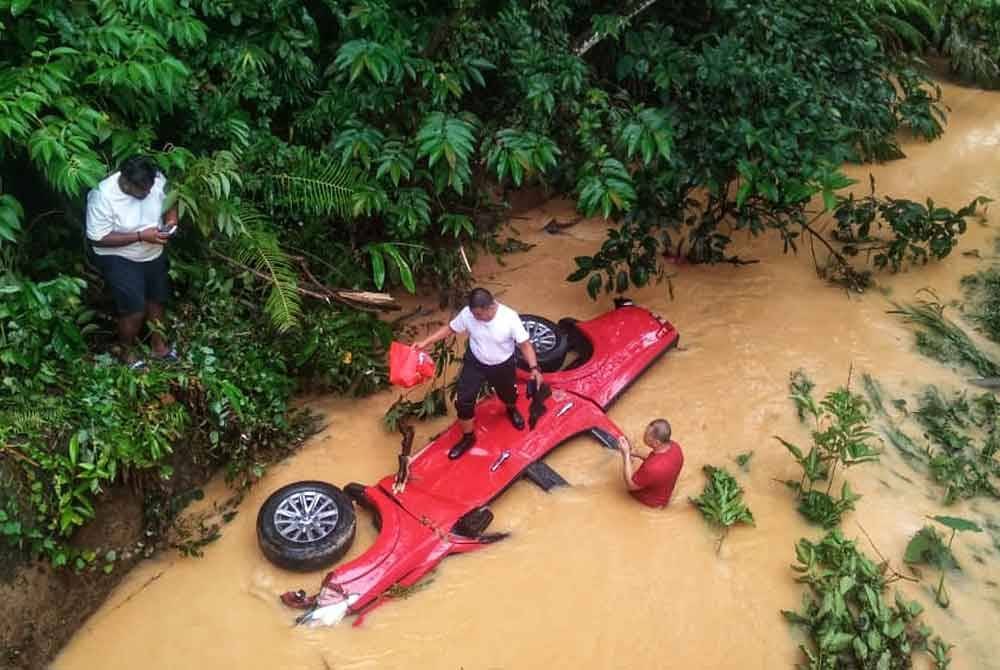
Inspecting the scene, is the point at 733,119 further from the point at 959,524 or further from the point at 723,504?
the point at 959,524

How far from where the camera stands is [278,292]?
6.14 meters

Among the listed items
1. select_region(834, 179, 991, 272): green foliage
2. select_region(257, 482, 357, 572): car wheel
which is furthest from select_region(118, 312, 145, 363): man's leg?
select_region(834, 179, 991, 272): green foliage

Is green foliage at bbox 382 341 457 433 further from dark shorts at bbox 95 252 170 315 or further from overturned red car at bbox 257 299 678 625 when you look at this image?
dark shorts at bbox 95 252 170 315

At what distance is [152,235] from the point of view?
5445mm

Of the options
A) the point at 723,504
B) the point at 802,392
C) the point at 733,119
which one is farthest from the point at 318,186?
the point at 802,392

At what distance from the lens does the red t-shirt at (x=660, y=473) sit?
5711 mm

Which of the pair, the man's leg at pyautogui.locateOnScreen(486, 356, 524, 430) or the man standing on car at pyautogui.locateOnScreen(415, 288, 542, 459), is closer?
the man standing on car at pyautogui.locateOnScreen(415, 288, 542, 459)

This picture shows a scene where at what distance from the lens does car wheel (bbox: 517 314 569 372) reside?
696cm

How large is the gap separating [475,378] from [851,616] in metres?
2.92

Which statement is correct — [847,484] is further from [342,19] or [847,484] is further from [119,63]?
[119,63]

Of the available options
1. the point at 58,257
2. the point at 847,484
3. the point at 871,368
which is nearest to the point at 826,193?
the point at 871,368

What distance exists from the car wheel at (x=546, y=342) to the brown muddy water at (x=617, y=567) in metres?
0.65

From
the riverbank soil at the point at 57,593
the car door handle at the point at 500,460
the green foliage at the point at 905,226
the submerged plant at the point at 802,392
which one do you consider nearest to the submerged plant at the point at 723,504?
the submerged plant at the point at 802,392

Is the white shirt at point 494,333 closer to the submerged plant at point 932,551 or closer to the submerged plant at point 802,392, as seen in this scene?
the submerged plant at point 802,392
